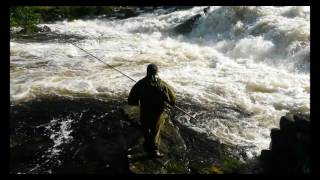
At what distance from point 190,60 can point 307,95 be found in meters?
5.38

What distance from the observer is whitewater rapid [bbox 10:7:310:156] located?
39.4 feet

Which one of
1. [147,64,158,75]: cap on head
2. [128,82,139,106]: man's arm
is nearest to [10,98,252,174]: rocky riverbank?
[128,82,139,106]: man's arm

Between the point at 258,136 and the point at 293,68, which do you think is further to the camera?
the point at 293,68

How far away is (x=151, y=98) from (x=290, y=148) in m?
2.79

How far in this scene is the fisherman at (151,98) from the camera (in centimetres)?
738

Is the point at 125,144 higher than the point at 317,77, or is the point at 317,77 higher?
the point at 317,77

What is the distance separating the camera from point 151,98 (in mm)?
7402

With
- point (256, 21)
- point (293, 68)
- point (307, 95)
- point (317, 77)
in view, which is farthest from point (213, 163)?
point (256, 21)

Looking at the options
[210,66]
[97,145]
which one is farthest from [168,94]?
[210,66]

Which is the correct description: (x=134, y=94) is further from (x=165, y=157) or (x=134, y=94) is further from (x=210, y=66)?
(x=210, y=66)

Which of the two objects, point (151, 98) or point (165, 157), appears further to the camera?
point (165, 157)

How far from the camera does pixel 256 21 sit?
20.2m

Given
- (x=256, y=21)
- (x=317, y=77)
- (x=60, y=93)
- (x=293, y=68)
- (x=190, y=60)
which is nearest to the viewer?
(x=317, y=77)
